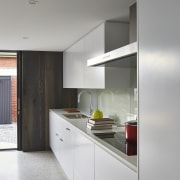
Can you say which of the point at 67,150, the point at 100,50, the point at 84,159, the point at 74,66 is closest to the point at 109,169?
the point at 84,159

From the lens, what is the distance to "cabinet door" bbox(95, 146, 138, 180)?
1.58m

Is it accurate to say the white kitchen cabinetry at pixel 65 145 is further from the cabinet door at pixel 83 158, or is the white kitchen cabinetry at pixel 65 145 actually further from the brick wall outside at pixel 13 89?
the brick wall outside at pixel 13 89

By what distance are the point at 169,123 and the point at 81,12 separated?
1912mm

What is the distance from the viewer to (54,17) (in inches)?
110

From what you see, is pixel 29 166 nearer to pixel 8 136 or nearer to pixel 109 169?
pixel 8 136

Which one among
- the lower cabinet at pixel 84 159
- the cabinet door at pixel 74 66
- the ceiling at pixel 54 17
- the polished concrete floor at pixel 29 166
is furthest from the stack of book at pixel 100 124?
the polished concrete floor at pixel 29 166

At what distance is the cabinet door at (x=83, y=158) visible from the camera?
2352 mm

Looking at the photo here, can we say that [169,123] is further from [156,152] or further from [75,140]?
[75,140]

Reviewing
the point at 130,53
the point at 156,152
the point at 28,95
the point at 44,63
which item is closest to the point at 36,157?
the point at 28,95

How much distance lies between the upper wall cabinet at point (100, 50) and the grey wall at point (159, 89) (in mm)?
1677

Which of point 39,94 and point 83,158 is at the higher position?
point 39,94

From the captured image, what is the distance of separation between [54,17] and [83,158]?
61.5 inches

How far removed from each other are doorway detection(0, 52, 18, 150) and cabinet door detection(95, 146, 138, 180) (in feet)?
12.0

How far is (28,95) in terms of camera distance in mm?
5320
